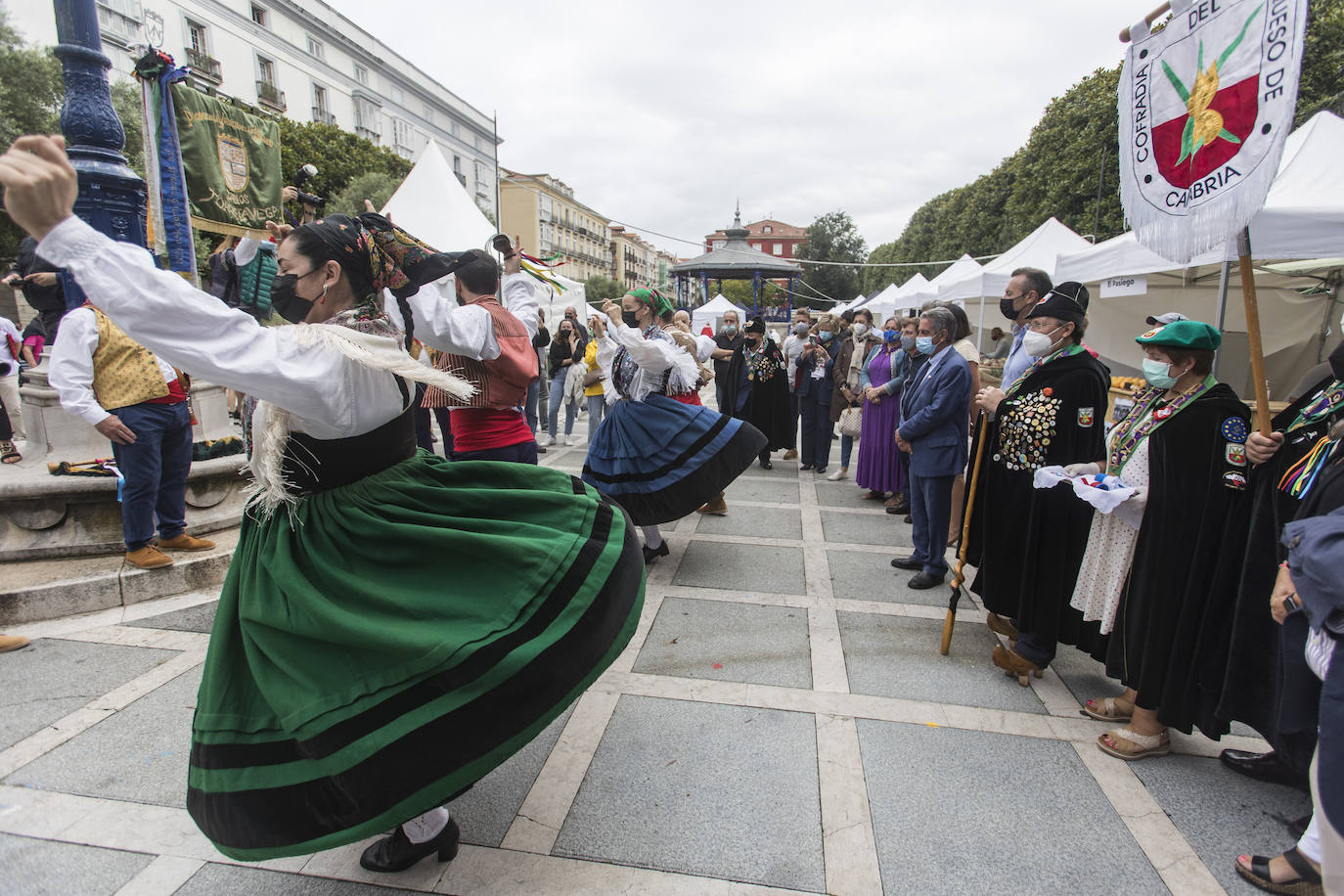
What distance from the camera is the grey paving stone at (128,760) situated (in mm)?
2426

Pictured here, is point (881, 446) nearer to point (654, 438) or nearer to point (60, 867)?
point (654, 438)

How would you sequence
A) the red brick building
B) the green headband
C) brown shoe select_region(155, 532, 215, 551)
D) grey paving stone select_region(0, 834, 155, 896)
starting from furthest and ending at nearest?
the red brick building → the green headband → brown shoe select_region(155, 532, 215, 551) → grey paving stone select_region(0, 834, 155, 896)

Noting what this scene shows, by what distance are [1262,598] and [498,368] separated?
334cm

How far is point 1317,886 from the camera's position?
2.04m

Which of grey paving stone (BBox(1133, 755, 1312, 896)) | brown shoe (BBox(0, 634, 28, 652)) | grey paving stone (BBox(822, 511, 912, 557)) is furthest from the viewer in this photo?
grey paving stone (BBox(822, 511, 912, 557))

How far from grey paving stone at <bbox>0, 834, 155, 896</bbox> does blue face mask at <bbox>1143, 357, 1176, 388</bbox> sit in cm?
413

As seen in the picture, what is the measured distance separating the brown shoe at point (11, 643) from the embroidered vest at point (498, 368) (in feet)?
7.83

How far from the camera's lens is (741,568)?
4.93 meters

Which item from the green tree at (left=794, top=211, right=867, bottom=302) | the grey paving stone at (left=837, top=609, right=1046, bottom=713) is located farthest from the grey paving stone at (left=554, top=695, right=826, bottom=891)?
the green tree at (left=794, top=211, right=867, bottom=302)

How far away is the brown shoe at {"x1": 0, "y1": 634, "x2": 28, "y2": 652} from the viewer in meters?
3.37

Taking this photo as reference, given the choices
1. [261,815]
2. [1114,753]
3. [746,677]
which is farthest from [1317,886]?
[261,815]

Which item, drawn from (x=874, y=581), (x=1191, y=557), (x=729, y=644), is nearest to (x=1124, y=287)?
(x=874, y=581)

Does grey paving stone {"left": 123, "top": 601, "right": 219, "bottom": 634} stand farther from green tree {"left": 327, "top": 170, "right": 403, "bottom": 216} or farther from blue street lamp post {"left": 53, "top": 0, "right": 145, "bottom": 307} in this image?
green tree {"left": 327, "top": 170, "right": 403, "bottom": 216}

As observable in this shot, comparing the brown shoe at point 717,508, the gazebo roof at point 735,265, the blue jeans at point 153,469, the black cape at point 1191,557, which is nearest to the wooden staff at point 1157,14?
the black cape at point 1191,557
